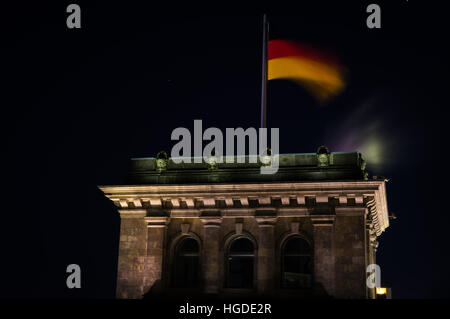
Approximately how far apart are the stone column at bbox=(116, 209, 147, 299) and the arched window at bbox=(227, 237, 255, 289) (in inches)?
202

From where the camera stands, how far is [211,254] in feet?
120

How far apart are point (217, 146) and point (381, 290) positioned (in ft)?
44.0

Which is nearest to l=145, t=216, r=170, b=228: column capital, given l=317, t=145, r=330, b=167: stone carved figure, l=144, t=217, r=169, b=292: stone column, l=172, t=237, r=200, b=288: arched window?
l=144, t=217, r=169, b=292: stone column

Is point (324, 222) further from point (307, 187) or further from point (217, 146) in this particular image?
point (217, 146)

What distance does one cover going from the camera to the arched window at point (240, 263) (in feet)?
120

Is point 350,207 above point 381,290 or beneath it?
above

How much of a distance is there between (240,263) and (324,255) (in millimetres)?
4989

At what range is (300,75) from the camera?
40.8 metres

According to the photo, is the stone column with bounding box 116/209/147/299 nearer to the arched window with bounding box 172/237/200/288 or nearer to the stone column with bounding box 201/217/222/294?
the arched window with bounding box 172/237/200/288

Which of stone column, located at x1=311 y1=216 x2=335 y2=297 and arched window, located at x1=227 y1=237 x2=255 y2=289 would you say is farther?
arched window, located at x1=227 y1=237 x2=255 y2=289

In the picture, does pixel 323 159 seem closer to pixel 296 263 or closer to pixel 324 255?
pixel 324 255

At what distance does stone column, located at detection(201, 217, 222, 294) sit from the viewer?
119ft

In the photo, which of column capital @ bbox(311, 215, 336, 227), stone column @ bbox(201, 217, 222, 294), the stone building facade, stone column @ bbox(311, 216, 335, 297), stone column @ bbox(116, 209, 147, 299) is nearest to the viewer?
stone column @ bbox(311, 216, 335, 297)
